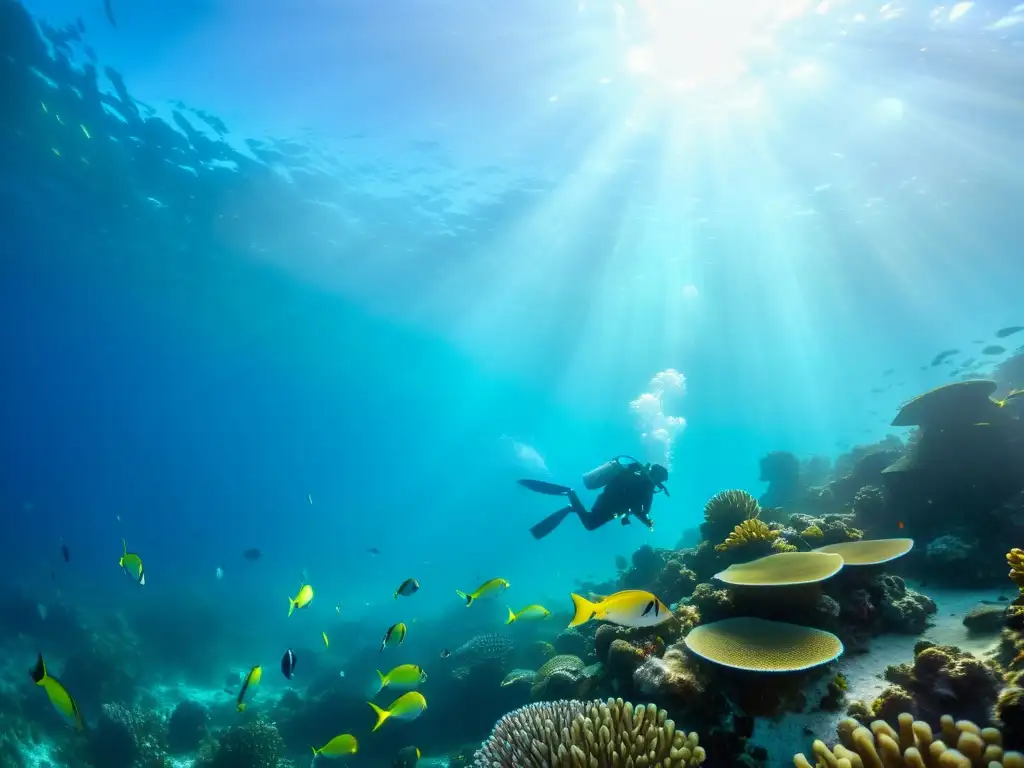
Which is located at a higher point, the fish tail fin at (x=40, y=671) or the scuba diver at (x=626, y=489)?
the scuba diver at (x=626, y=489)

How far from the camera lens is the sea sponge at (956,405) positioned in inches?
360

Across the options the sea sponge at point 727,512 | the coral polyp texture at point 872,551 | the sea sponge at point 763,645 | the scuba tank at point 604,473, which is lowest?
the sea sponge at point 763,645

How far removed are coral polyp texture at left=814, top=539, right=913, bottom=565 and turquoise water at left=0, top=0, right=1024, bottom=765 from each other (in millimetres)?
18130

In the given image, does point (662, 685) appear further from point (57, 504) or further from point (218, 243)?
point (57, 504)

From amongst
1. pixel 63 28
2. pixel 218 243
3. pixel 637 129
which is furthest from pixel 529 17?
pixel 218 243

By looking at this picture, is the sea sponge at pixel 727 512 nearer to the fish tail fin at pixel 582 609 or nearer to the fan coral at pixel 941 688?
the fan coral at pixel 941 688

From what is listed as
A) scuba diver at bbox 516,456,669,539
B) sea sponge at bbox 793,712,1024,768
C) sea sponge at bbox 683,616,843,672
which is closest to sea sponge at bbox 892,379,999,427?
scuba diver at bbox 516,456,669,539

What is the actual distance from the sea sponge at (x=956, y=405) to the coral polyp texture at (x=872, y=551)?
5.50 m

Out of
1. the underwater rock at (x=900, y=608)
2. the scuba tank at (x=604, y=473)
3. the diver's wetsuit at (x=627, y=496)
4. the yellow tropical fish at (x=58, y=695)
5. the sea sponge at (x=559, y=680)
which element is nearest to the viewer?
the yellow tropical fish at (x=58, y=695)

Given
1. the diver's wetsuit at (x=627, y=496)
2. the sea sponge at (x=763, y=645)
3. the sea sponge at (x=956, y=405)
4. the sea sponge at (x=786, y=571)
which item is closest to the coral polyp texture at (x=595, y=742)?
the sea sponge at (x=763, y=645)

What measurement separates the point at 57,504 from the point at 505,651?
457ft

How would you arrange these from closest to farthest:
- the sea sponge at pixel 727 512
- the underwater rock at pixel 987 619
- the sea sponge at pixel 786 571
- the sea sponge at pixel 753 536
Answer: the sea sponge at pixel 786 571 < the underwater rock at pixel 987 619 < the sea sponge at pixel 753 536 < the sea sponge at pixel 727 512

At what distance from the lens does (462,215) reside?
29.0 metres

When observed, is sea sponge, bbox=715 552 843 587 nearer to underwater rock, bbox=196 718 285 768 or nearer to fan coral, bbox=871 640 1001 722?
fan coral, bbox=871 640 1001 722
